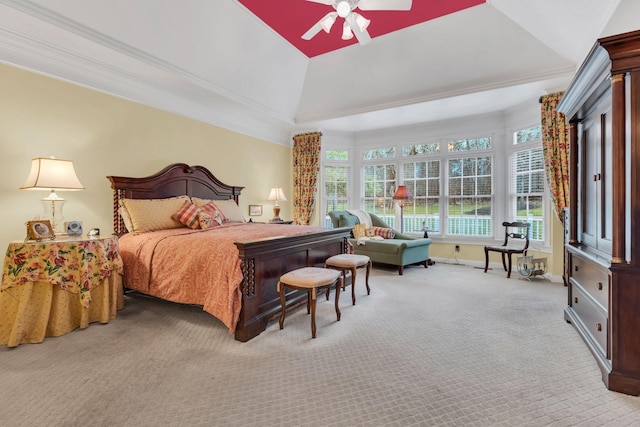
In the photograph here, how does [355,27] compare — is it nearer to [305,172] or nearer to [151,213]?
[151,213]

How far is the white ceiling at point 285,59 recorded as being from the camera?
3.01 meters

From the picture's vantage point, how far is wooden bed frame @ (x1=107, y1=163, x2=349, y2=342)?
2.53 metres

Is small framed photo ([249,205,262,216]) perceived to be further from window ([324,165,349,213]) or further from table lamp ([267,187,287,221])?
window ([324,165,349,213])

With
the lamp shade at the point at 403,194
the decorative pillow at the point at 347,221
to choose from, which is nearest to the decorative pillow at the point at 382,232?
the decorative pillow at the point at 347,221

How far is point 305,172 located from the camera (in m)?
6.59

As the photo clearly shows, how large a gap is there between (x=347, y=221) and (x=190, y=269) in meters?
3.39

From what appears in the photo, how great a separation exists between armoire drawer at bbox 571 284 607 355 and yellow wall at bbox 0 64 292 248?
16.0 ft

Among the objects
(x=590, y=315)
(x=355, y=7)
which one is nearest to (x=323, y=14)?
(x=355, y=7)

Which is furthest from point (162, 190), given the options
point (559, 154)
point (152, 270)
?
point (559, 154)

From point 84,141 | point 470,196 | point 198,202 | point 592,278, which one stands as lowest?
point 592,278

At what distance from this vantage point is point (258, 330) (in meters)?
2.62

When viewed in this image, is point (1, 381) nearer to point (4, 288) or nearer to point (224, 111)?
point (4, 288)

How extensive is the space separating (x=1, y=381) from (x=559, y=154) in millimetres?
6203

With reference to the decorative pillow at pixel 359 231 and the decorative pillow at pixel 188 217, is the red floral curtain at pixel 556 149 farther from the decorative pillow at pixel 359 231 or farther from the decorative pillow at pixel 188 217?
the decorative pillow at pixel 188 217
